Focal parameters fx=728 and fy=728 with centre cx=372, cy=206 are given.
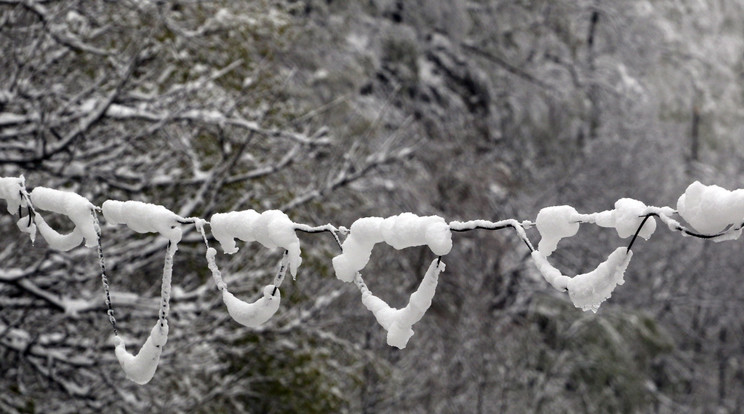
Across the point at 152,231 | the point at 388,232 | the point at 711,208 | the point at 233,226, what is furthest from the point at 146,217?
the point at 711,208

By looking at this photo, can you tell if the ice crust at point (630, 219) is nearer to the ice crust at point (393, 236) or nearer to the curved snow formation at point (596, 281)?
the curved snow formation at point (596, 281)

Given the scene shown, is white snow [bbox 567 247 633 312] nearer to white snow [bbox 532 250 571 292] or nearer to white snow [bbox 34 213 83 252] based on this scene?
white snow [bbox 532 250 571 292]

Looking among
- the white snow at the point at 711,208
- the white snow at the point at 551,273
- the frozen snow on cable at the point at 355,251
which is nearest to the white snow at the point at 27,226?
the frozen snow on cable at the point at 355,251

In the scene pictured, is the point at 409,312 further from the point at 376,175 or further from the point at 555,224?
the point at 376,175

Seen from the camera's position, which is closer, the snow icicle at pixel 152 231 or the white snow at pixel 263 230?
the white snow at pixel 263 230

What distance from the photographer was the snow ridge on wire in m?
0.91

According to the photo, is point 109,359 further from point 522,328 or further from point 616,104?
point 616,104

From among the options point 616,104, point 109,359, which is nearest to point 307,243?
point 109,359

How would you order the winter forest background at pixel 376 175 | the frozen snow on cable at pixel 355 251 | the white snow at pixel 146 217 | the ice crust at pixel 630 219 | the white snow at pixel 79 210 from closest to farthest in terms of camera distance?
A: 1. the ice crust at pixel 630 219
2. the frozen snow on cable at pixel 355 251
3. the white snow at pixel 146 217
4. the white snow at pixel 79 210
5. the winter forest background at pixel 376 175

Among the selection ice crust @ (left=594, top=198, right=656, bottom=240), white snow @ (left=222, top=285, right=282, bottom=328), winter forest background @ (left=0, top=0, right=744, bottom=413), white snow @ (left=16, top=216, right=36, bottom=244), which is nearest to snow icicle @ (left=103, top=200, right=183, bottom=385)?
white snow @ (left=222, top=285, right=282, bottom=328)

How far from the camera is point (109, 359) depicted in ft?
13.2

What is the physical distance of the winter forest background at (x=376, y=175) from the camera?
419 cm

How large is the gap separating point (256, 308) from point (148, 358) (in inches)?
11.5

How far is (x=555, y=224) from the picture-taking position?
1079mm
